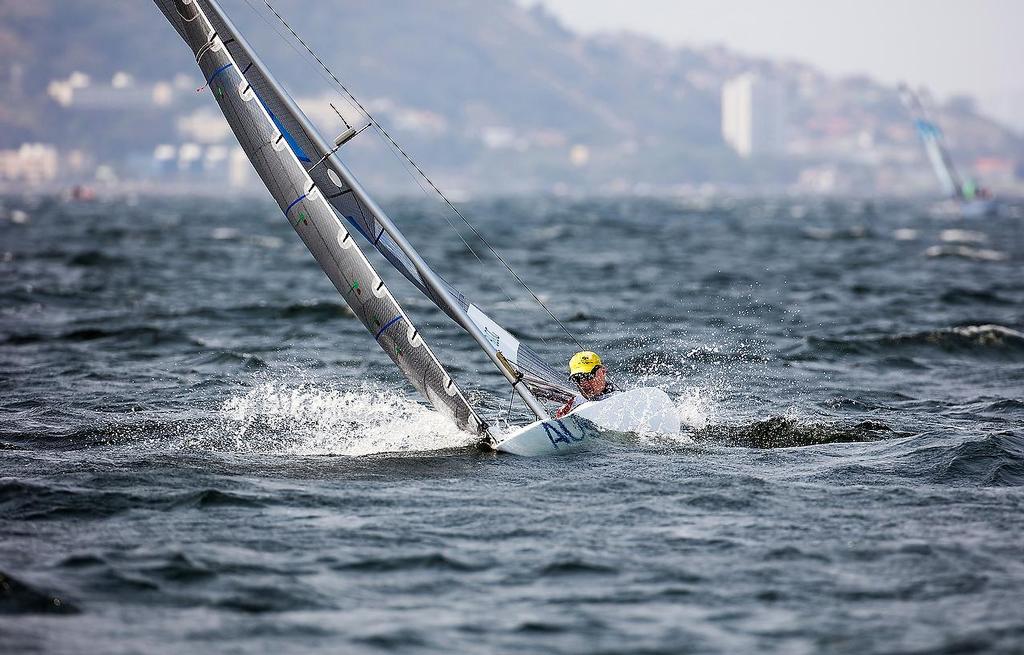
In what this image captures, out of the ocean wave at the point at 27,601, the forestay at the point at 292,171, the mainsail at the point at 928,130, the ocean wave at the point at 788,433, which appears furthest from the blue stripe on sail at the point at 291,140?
the mainsail at the point at 928,130

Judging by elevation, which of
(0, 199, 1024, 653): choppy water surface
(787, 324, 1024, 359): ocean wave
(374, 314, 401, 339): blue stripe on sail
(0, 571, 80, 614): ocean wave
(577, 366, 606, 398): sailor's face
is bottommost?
(0, 571, 80, 614): ocean wave

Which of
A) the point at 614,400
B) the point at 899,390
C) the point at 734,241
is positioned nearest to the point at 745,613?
the point at 614,400

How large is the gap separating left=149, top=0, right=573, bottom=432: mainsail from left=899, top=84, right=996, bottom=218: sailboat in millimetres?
77750

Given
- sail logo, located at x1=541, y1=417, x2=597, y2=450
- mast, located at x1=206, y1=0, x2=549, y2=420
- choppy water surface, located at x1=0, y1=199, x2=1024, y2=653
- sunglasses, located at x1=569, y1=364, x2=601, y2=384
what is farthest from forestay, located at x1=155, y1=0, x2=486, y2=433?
sunglasses, located at x1=569, y1=364, x2=601, y2=384

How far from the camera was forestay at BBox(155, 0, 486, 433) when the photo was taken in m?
13.5

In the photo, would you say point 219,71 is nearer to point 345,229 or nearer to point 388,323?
point 345,229

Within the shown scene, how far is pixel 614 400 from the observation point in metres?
14.8

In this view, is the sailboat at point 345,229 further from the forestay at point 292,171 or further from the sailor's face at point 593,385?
the sailor's face at point 593,385

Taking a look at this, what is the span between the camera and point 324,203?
13547 mm

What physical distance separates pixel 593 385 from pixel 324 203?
3728 mm

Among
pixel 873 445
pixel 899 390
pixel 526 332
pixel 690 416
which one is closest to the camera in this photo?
pixel 873 445

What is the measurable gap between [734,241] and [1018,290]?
28.1 metres

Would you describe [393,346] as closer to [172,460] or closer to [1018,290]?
[172,460]

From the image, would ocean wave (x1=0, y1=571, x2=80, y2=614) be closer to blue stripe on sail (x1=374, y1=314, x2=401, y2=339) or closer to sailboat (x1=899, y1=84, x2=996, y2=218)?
blue stripe on sail (x1=374, y1=314, x2=401, y2=339)
